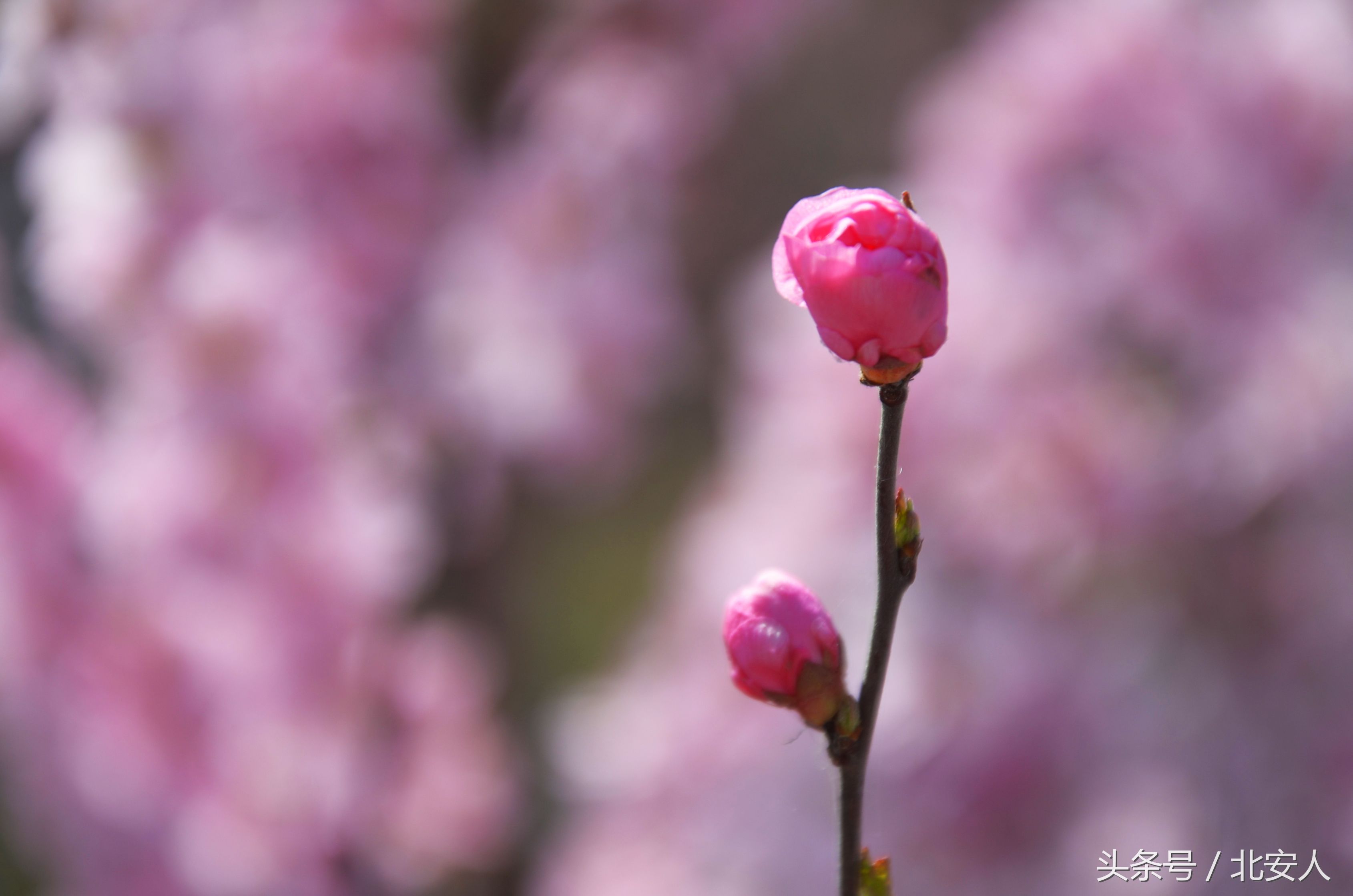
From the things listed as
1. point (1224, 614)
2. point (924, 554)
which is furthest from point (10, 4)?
point (1224, 614)

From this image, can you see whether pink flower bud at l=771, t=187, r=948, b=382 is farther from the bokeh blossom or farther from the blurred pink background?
the bokeh blossom

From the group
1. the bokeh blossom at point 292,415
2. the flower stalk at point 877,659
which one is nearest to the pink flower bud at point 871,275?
the flower stalk at point 877,659

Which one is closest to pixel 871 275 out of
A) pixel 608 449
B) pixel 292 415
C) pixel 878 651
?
pixel 878 651

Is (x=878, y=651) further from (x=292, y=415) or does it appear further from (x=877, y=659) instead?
(x=292, y=415)

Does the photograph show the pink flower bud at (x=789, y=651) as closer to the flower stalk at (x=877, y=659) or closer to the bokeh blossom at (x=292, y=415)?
the flower stalk at (x=877, y=659)

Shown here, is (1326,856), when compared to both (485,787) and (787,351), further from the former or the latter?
(485,787)

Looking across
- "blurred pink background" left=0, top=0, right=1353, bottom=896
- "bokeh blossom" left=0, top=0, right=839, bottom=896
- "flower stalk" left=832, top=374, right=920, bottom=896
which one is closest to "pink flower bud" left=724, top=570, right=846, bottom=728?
"flower stalk" left=832, top=374, right=920, bottom=896
